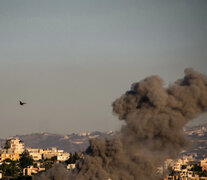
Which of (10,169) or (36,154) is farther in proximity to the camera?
(36,154)

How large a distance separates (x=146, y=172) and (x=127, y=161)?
2844mm

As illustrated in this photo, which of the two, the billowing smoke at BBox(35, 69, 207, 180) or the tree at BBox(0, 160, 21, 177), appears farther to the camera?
the tree at BBox(0, 160, 21, 177)

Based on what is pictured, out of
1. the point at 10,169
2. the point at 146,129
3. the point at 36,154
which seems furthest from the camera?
the point at 36,154

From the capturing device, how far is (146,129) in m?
74.2

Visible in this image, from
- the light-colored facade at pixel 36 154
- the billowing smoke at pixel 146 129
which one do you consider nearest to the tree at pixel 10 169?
the light-colored facade at pixel 36 154

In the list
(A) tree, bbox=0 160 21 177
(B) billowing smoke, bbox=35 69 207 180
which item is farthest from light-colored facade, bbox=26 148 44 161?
(B) billowing smoke, bbox=35 69 207 180

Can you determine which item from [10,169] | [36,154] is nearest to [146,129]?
[10,169]

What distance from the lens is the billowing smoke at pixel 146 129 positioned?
73.9 m

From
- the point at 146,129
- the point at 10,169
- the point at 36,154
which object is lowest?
the point at 10,169

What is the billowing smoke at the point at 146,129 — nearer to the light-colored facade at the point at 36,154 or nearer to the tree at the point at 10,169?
the tree at the point at 10,169

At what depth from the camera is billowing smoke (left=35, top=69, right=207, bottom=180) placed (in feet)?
242

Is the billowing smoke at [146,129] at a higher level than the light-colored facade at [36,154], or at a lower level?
lower

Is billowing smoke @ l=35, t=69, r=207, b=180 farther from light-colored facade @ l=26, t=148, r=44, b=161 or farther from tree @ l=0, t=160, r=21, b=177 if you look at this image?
light-colored facade @ l=26, t=148, r=44, b=161

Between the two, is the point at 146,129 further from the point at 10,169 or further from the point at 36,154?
the point at 36,154
